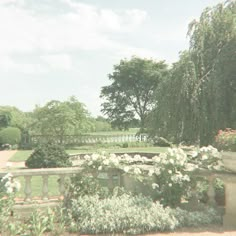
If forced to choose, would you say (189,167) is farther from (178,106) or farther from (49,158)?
(178,106)

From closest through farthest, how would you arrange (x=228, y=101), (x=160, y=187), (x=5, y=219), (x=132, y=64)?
(x=5, y=219)
(x=160, y=187)
(x=228, y=101)
(x=132, y=64)

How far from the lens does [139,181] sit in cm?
604

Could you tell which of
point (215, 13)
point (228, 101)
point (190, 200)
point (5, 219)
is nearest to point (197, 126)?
point (228, 101)

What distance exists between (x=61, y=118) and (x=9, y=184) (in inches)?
932

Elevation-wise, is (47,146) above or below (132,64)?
below

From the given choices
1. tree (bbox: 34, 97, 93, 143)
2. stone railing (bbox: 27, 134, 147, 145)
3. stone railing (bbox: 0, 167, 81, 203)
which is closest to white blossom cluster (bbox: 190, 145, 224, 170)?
stone railing (bbox: 0, 167, 81, 203)

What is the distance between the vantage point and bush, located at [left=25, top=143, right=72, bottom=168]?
11734 millimetres

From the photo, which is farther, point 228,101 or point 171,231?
point 228,101

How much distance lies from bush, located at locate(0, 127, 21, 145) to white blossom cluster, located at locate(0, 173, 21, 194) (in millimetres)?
24950

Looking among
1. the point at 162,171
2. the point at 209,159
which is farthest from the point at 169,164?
the point at 209,159

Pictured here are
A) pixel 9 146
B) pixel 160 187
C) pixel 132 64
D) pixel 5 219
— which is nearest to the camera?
pixel 5 219

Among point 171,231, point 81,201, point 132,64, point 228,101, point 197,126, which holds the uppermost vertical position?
point 132,64

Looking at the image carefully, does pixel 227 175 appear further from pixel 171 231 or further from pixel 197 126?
pixel 197 126

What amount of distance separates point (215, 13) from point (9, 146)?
20.7 metres
